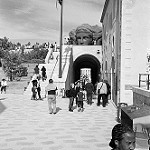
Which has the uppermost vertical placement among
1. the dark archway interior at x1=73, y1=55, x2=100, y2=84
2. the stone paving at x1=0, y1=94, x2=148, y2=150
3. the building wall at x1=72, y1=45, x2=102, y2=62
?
the building wall at x1=72, y1=45, x2=102, y2=62

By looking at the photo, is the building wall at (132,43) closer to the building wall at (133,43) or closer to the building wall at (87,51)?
the building wall at (133,43)

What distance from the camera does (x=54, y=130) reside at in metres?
7.84

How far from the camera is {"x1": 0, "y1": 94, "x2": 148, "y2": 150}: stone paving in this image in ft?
20.5

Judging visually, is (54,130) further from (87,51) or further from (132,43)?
(87,51)

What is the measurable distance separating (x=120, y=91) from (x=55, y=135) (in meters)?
6.11

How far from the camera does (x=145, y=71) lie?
12.4 m

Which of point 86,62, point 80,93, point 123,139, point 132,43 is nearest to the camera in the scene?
point 123,139

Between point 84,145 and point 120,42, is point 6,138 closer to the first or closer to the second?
point 84,145

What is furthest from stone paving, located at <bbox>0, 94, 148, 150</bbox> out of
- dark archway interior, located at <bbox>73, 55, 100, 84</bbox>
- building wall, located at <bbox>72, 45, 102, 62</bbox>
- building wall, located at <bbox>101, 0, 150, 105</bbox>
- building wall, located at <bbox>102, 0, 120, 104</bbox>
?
dark archway interior, located at <bbox>73, 55, 100, 84</bbox>

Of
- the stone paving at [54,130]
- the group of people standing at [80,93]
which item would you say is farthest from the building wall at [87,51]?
the stone paving at [54,130]

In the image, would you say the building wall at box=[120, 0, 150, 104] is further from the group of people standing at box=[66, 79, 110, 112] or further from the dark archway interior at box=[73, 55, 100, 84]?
the dark archway interior at box=[73, 55, 100, 84]

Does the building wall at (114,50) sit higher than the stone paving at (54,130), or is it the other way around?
the building wall at (114,50)

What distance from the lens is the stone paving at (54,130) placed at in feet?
20.5

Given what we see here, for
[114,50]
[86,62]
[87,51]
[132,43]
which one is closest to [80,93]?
[132,43]
